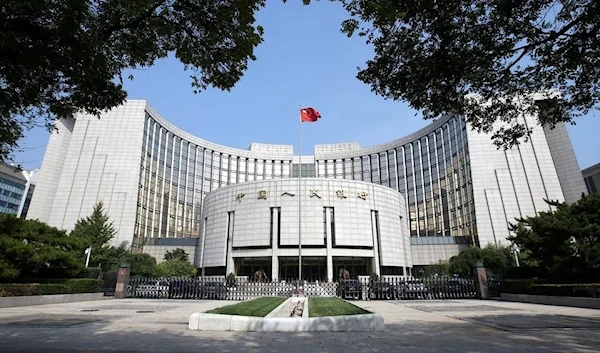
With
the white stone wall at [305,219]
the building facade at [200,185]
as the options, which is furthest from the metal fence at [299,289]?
the building facade at [200,185]

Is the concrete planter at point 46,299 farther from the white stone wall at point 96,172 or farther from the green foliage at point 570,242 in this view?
the white stone wall at point 96,172

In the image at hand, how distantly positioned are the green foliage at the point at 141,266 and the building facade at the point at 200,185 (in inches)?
323

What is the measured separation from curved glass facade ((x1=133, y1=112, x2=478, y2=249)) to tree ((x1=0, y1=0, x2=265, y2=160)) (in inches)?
2431

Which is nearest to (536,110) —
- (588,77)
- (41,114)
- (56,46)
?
(588,77)

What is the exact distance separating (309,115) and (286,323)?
111ft

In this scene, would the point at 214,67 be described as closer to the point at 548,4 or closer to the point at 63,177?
the point at 548,4

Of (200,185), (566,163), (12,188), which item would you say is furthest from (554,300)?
(12,188)

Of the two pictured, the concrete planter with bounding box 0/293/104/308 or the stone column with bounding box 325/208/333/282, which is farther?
the stone column with bounding box 325/208/333/282

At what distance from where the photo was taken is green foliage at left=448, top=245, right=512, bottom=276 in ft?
165

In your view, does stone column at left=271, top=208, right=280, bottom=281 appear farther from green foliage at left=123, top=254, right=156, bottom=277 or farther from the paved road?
the paved road

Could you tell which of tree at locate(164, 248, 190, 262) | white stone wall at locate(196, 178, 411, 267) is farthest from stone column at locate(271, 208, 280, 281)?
tree at locate(164, 248, 190, 262)

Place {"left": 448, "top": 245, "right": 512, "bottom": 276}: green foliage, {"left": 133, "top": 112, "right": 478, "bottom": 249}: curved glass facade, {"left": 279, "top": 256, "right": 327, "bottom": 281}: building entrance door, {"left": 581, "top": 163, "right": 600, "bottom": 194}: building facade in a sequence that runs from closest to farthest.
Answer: {"left": 448, "top": 245, "right": 512, "bottom": 276}: green foliage → {"left": 279, "top": 256, "right": 327, "bottom": 281}: building entrance door → {"left": 133, "top": 112, "right": 478, "bottom": 249}: curved glass facade → {"left": 581, "top": 163, "right": 600, "bottom": 194}: building facade

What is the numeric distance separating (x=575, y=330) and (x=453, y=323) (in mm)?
3084

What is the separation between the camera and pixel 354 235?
53719 mm
